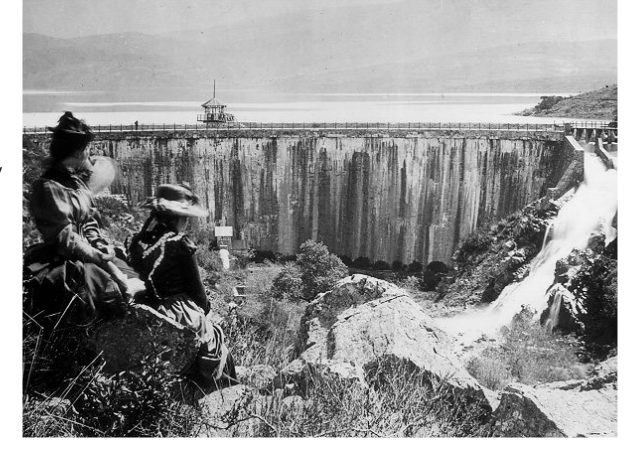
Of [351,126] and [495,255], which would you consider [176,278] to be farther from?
[495,255]

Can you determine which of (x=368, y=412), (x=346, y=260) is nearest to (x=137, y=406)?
(x=368, y=412)

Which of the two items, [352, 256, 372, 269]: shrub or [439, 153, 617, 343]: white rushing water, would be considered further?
[352, 256, 372, 269]: shrub

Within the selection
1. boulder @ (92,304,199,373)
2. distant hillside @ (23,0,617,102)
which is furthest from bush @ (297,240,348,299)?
distant hillside @ (23,0,617,102)

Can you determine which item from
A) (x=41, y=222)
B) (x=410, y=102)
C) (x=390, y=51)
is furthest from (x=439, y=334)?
(x=41, y=222)

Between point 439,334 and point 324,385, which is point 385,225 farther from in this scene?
point 324,385

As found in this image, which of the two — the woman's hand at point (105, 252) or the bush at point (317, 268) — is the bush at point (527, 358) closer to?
the bush at point (317, 268)

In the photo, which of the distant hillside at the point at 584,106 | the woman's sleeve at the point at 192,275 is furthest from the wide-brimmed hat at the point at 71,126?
the distant hillside at the point at 584,106

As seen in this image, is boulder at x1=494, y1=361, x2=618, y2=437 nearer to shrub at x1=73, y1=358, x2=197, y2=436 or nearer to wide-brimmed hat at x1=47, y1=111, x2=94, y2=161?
shrub at x1=73, y1=358, x2=197, y2=436
